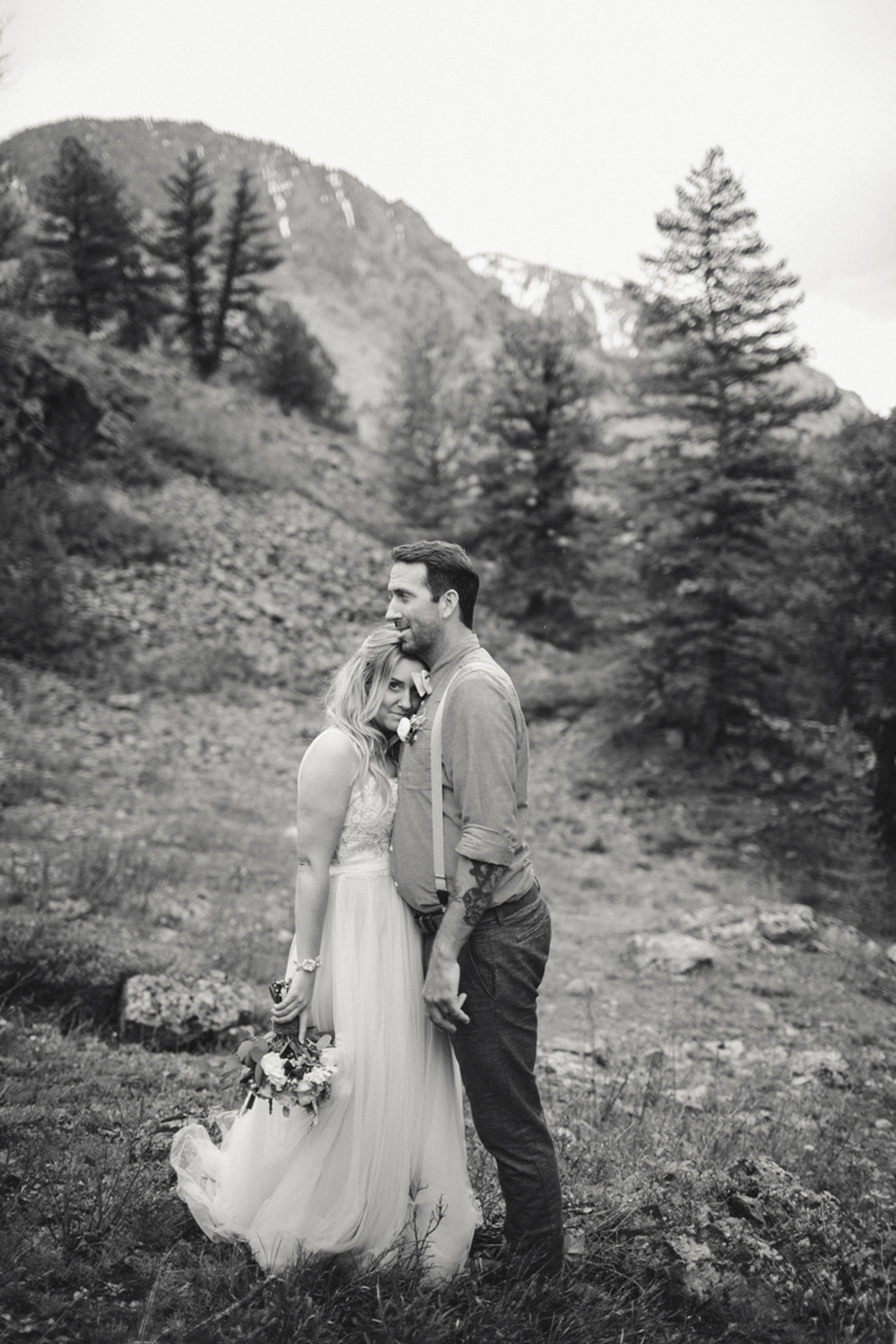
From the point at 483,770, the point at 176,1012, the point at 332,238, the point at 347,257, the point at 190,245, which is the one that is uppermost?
the point at 332,238

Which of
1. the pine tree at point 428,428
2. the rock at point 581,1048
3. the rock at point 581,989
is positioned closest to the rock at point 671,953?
the rock at point 581,989

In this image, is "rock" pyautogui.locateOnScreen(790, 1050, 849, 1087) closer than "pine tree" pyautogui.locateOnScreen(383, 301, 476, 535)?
Yes

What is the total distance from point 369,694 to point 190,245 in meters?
27.3

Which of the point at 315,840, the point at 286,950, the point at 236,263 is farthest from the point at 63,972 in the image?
the point at 236,263

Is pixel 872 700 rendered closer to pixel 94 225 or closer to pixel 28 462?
pixel 28 462

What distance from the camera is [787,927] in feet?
25.1

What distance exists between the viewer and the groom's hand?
2416 mm

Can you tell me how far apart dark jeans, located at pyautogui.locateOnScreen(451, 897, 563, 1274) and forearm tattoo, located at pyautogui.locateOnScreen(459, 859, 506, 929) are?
0.39 feet

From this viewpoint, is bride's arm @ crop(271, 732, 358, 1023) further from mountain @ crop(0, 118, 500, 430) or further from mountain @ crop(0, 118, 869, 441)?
mountain @ crop(0, 118, 500, 430)

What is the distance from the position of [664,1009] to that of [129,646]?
937cm

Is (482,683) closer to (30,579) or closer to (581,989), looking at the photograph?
(581,989)

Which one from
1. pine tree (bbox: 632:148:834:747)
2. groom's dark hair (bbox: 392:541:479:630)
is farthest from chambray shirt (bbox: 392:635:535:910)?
pine tree (bbox: 632:148:834:747)

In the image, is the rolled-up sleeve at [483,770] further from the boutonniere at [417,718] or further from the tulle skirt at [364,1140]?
the tulle skirt at [364,1140]

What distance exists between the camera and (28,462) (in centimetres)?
1441
